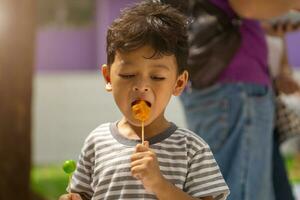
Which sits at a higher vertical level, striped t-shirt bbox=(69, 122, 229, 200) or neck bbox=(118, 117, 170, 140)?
neck bbox=(118, 117, 170, 140)

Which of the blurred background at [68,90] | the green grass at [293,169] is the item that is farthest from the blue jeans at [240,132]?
the green grass at [293,169]

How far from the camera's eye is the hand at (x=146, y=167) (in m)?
1.43

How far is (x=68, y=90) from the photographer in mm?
8438

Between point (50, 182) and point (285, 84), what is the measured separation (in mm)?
4198

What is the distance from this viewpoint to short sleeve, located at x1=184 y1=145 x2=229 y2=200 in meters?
1.54

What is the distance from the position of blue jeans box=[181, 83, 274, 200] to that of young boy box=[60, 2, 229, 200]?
2.29ft

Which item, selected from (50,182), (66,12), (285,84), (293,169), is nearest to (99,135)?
(285,84)

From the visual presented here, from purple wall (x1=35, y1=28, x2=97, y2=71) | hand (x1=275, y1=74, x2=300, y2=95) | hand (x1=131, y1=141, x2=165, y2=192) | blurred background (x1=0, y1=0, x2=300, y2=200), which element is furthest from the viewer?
purple wall (x1=35, y1=28, x2=97, y2=71)

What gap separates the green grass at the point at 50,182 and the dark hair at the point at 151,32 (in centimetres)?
443

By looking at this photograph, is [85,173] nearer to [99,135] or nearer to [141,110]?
[99,135]

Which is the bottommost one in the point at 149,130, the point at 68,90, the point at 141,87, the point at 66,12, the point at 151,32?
the point at 68,90

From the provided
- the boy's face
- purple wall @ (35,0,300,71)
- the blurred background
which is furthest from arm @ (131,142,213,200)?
purple wall @ (35,0,300,71)

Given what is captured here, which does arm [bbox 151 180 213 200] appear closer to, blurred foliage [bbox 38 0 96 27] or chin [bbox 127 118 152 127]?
chin [bbox 127 118 152 127]

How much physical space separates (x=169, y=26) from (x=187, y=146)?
0.27 meters
